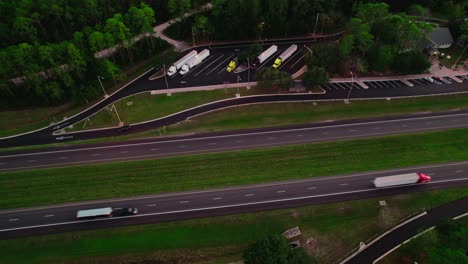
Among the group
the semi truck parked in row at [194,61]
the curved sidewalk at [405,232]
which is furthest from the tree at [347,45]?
the curved sidewalk at [405,232]

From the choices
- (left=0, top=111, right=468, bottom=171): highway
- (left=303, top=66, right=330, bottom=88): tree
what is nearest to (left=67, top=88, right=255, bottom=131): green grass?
(left=0, top=111, right=468, bottom=171): highway

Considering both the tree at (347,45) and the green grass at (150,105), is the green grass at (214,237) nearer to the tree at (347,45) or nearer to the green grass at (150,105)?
the green grass at (150,105)

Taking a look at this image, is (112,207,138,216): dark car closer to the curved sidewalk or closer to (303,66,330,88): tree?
the curved sidewalk

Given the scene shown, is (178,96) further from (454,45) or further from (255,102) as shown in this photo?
(454,45)

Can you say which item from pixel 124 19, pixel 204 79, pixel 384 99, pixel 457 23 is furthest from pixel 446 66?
pixel 124 19

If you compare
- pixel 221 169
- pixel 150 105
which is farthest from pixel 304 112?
pixel 150 105
